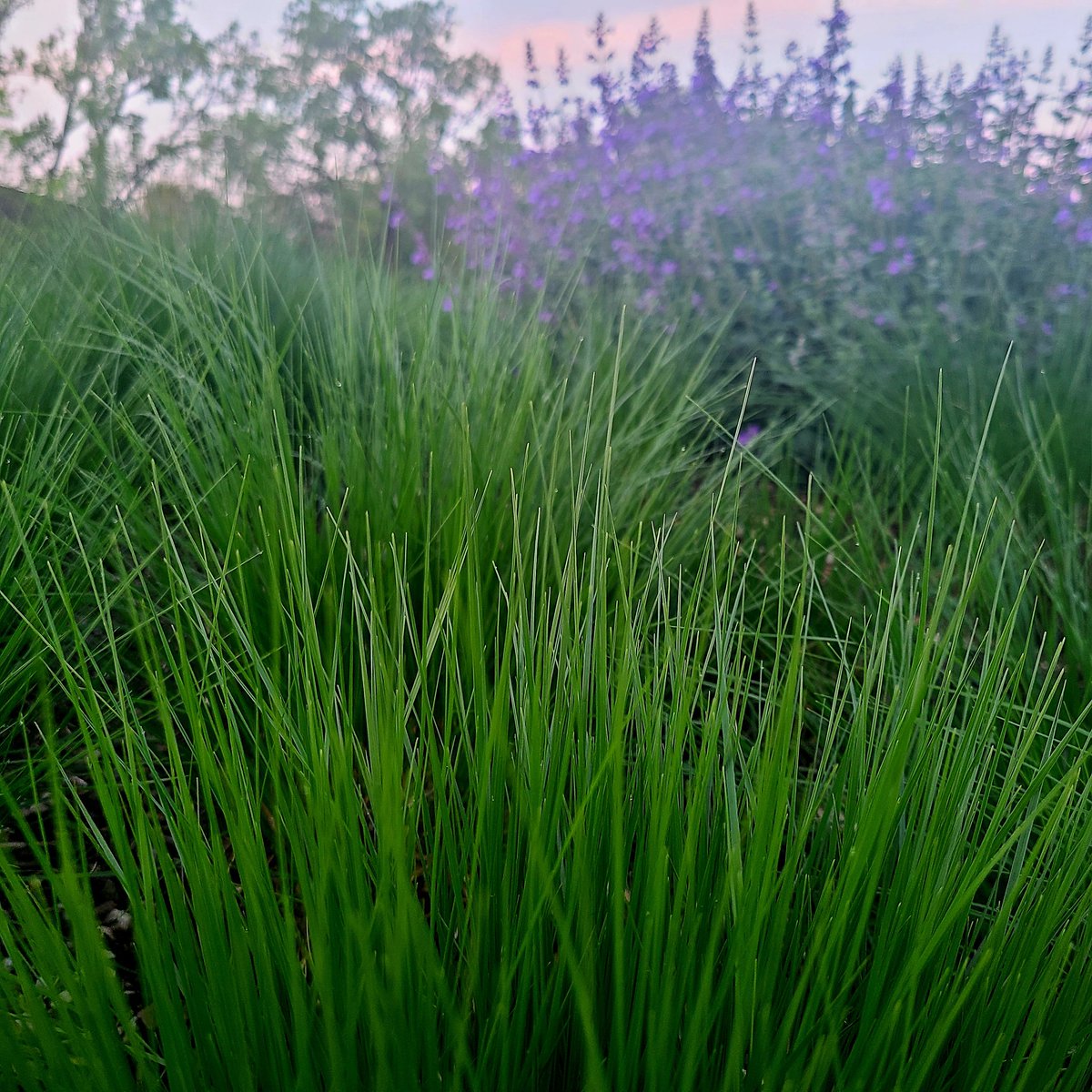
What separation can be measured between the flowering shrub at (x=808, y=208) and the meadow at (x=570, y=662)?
32mm

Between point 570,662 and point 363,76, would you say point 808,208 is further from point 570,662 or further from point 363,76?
point 363,76

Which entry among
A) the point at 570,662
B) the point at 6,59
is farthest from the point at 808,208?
the point at 6,59

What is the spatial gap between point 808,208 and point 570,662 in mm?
3314

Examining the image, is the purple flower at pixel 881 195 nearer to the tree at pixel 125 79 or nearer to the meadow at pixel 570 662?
the meadow at pixel 570 662

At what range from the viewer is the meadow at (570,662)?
84cm

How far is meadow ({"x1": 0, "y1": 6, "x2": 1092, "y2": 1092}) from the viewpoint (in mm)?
845

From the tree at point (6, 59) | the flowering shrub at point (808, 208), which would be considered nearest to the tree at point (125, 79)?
the tree at point (6, 59)

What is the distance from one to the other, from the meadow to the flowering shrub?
0.10ft

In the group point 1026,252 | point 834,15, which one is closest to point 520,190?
point 834,15

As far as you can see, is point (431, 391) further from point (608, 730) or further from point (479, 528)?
point (608, 730)

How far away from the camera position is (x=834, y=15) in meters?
4.25

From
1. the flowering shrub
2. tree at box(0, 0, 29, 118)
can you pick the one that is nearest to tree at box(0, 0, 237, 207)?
tree at box(0, 0, 29, 118)

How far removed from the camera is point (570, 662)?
1.00m

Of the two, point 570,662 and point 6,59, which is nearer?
point 570,662
